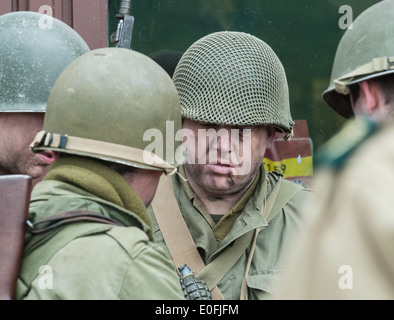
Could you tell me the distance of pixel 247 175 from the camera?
350 centimetres

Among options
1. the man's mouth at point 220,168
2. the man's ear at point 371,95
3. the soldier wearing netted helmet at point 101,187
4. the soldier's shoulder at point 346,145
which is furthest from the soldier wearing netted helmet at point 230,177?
the soldier's shoulder at point 346,145

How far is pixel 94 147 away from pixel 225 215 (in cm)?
135

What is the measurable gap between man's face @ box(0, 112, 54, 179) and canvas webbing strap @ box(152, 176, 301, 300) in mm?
676

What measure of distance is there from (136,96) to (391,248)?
5.07ft

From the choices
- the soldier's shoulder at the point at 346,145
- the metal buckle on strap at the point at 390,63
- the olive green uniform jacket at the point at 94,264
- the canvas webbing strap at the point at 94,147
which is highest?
the metal buckle on strap at the point at 390,63

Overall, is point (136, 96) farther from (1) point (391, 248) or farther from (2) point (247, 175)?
(1) point (391, 248)

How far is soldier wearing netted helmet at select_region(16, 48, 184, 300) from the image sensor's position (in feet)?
6.51

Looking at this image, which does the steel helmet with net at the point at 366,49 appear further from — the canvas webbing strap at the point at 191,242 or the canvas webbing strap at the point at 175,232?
the canvas webbing strap at the point at 175,232

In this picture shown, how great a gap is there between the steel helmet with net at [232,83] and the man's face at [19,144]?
830 millimetres

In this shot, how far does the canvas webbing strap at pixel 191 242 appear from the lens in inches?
131

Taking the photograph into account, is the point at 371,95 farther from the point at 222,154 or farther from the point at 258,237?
the point at 258,237

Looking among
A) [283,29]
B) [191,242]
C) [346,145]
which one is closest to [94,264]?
[346,145]

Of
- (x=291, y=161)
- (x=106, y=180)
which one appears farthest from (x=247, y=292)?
(x=291, y=161)

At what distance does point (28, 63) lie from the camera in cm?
363
